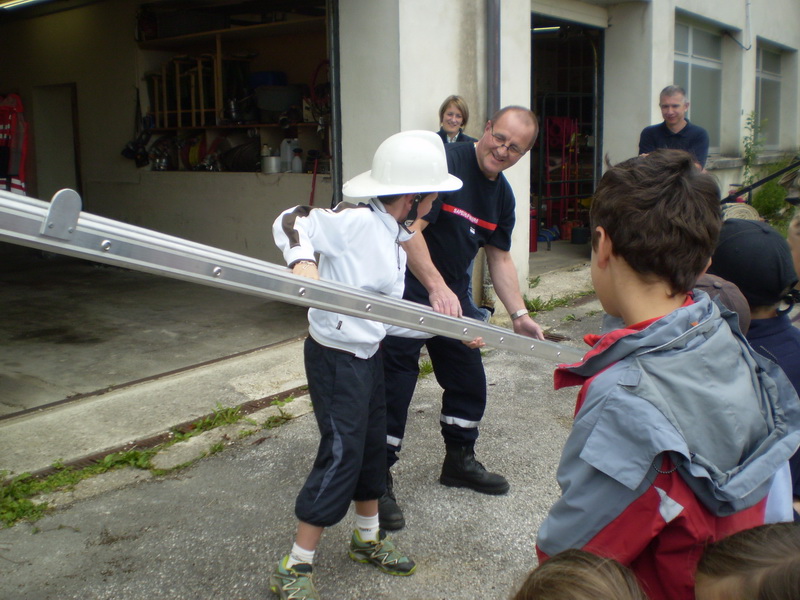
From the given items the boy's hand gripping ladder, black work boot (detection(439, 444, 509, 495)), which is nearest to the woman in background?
black work boot (detection(439, 444, 509, 495))

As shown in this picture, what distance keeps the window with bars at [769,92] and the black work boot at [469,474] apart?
12.4 m

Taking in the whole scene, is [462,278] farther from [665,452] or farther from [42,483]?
[665,452]

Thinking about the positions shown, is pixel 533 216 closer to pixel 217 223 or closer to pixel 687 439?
pixel 217 223

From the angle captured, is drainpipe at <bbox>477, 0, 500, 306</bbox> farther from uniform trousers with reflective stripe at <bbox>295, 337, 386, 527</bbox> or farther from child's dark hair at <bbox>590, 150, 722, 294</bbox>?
child's dark hair at <bbox>590, 150, 722, 294</bbox>

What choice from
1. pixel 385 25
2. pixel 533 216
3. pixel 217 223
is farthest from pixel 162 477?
pixel 533 216

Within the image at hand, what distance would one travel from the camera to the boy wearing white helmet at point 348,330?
2643 millimetres

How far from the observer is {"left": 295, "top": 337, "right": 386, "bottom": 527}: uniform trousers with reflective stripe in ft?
8.68

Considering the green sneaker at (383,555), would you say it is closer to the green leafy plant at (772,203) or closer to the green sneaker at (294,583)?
the green sneaker at (294,583)

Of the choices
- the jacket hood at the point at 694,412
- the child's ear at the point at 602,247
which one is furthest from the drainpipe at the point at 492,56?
the jacket hood at the point at 694,412

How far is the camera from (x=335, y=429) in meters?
2.64

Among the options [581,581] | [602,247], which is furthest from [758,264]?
[581,581]

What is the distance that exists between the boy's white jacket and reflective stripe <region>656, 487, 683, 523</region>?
1.45 meters

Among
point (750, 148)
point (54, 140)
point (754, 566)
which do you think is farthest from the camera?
point (750, 148)

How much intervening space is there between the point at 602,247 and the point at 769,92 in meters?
15.0
